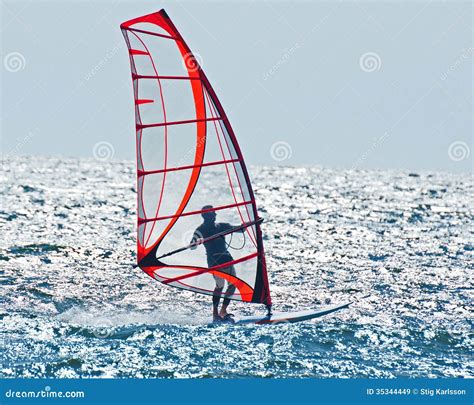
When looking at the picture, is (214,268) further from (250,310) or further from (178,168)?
(178,168)

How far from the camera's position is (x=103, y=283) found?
1390 centimetres

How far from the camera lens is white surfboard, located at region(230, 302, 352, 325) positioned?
1104 cm

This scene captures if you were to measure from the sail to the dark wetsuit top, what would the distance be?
0.7 inches

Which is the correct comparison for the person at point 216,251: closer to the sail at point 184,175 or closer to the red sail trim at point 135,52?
the sail at point 184,175

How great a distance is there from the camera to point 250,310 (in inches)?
473

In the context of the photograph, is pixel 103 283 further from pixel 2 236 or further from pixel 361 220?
pixel 361 220

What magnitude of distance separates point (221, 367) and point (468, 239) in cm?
1517

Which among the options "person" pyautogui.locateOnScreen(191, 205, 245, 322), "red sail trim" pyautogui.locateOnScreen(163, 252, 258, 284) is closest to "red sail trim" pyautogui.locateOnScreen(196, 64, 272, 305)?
"red sail trim" pyautogui.locateOnScreen(163, 252, 258, 284)

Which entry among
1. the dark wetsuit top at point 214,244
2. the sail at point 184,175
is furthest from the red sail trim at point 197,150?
the dark wetsuit top at point 214,244

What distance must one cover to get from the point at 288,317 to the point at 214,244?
1.57 meters

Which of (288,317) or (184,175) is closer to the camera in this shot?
(184,175)

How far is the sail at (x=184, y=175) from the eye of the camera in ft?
33.1

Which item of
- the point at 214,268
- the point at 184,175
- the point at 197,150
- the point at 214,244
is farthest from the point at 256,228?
the point at 197,150

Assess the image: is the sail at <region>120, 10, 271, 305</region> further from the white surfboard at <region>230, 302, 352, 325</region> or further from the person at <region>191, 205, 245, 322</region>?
the white surfboard at <region>230, 302, 352, 325</region>
